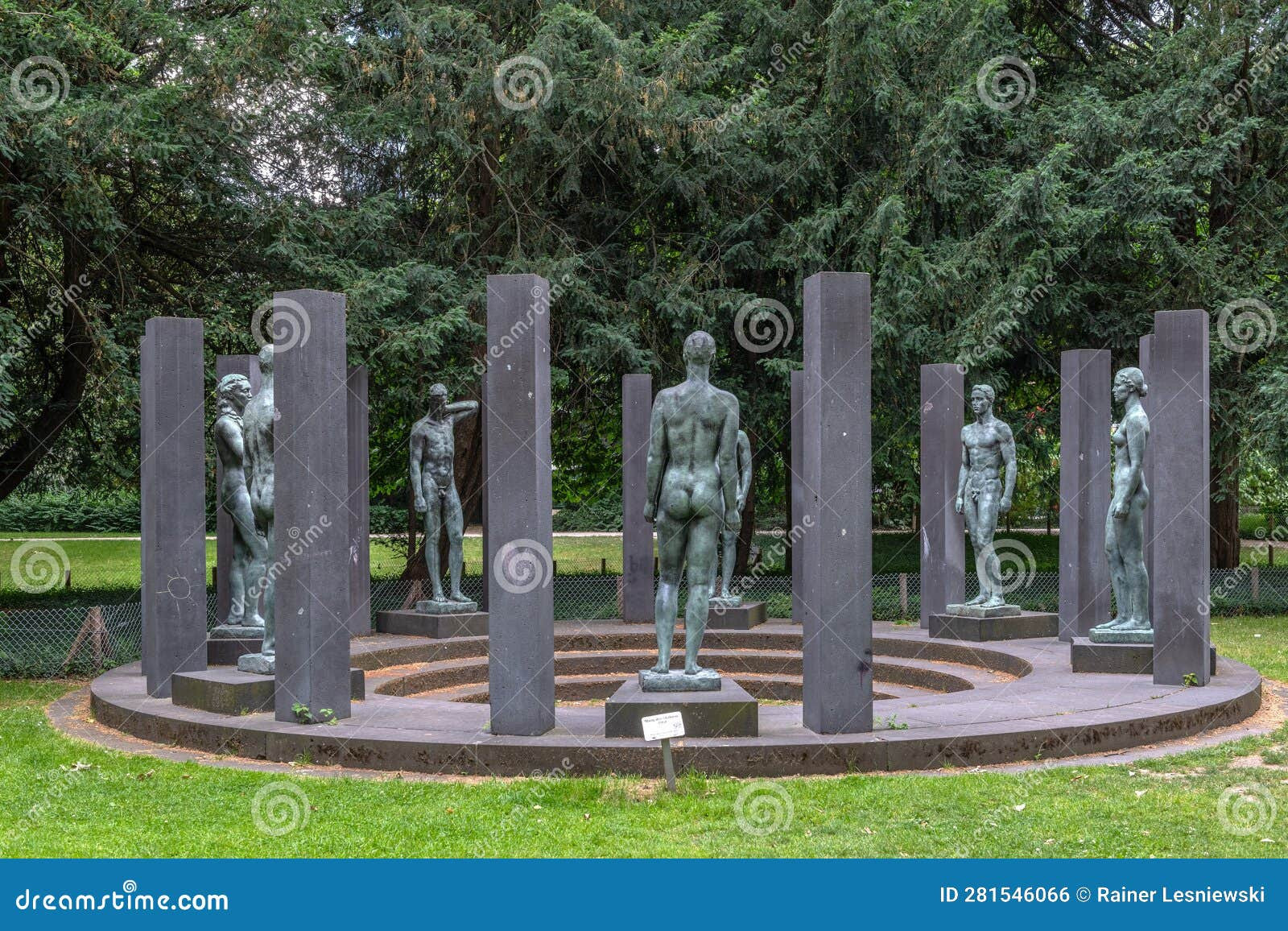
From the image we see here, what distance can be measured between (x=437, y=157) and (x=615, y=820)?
603 inches

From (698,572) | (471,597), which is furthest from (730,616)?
(698,572)

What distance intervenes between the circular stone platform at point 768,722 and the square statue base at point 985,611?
818 millimetres

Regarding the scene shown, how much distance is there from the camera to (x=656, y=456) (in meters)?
8.95

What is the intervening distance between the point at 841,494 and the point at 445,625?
23.3ft

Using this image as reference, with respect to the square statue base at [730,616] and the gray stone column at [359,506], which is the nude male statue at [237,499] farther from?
the square statue base at [730,616]

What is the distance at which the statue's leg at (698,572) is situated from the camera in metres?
8.96

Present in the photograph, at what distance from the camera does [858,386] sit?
8602mm

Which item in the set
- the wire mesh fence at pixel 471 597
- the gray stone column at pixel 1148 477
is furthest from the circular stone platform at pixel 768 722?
the wire mesh fence at pixel 471 597

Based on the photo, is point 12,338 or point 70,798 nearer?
point 70,798

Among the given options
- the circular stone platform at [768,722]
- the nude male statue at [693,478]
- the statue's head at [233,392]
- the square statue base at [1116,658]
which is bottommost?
the circular stone platform at [768,722]

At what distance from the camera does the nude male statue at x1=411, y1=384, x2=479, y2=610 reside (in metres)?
15.0

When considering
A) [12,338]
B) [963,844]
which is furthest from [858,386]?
[12,338]

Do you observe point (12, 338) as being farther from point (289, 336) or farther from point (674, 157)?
point (674, 157)

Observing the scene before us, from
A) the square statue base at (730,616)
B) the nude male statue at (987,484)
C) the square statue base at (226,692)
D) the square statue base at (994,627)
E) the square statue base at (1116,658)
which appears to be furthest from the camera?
the square statue base at (730,616)
